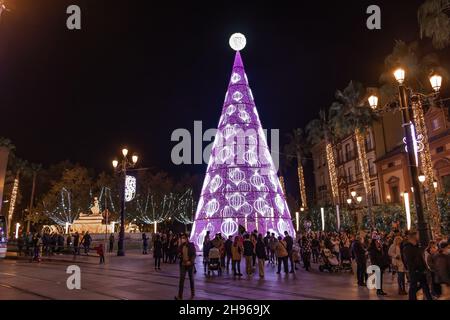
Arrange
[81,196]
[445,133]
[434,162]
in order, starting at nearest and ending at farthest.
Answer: [445,133]
[434,162]
[81,196]

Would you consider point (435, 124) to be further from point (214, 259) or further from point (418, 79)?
point (214, 259)

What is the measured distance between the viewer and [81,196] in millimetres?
53188

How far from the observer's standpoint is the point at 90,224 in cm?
4566

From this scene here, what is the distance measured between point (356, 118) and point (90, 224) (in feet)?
107

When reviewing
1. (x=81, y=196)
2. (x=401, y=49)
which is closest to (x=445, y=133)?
(x=401, y=49)

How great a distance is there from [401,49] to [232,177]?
14.5m

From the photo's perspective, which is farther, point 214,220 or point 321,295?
point 214,220

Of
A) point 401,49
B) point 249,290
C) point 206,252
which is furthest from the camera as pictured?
point 401,49

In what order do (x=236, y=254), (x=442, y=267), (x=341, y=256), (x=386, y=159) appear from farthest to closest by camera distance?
1. (x=386, y=159)
2. (x=341, y=256)
3. (x=236, y=254)
4. (x=442, y=267)

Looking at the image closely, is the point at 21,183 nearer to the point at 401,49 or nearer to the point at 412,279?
the point at 401,49

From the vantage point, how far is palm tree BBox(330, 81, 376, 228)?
33.3m

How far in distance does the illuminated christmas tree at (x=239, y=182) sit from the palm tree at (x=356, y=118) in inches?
476

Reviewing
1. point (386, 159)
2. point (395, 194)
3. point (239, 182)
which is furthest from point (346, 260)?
point (386, 159)
